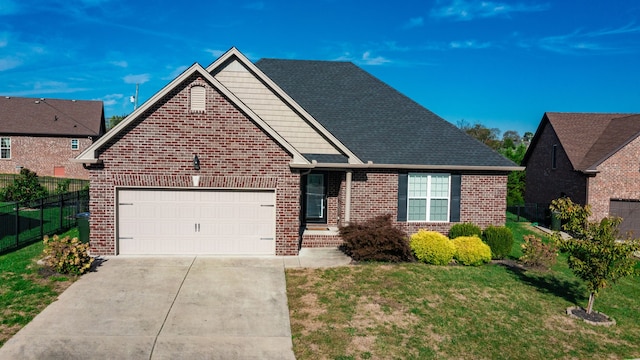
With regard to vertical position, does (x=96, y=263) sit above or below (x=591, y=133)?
below

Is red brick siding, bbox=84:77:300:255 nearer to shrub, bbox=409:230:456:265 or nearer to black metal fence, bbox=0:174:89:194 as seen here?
shrub, bbox=409:230:456:265

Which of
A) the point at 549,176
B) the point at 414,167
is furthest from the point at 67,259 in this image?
the point at 549,176

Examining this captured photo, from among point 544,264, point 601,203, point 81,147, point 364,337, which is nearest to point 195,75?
point 364,337

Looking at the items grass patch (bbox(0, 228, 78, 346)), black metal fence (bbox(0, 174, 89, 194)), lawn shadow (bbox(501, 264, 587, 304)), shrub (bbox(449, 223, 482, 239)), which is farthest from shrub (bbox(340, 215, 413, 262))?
black metal fence (bbox(0, 174, 89, 194))

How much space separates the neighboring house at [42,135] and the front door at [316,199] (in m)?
29.4

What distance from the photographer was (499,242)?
15.2 m

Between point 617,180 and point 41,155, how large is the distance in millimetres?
41714

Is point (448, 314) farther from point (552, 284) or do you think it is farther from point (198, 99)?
point (198, 99)

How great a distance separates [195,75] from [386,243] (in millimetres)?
7604

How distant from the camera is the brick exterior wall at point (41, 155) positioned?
124 ft

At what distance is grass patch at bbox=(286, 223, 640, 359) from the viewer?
→ 834 centimetres

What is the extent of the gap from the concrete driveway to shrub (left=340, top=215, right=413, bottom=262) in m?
2.63

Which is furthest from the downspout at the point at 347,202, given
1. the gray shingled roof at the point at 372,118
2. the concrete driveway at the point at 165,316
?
the concrete driveway at the point at 165,316

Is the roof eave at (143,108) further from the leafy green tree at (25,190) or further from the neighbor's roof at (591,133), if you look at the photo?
the neighbor's roof at (591,133)
